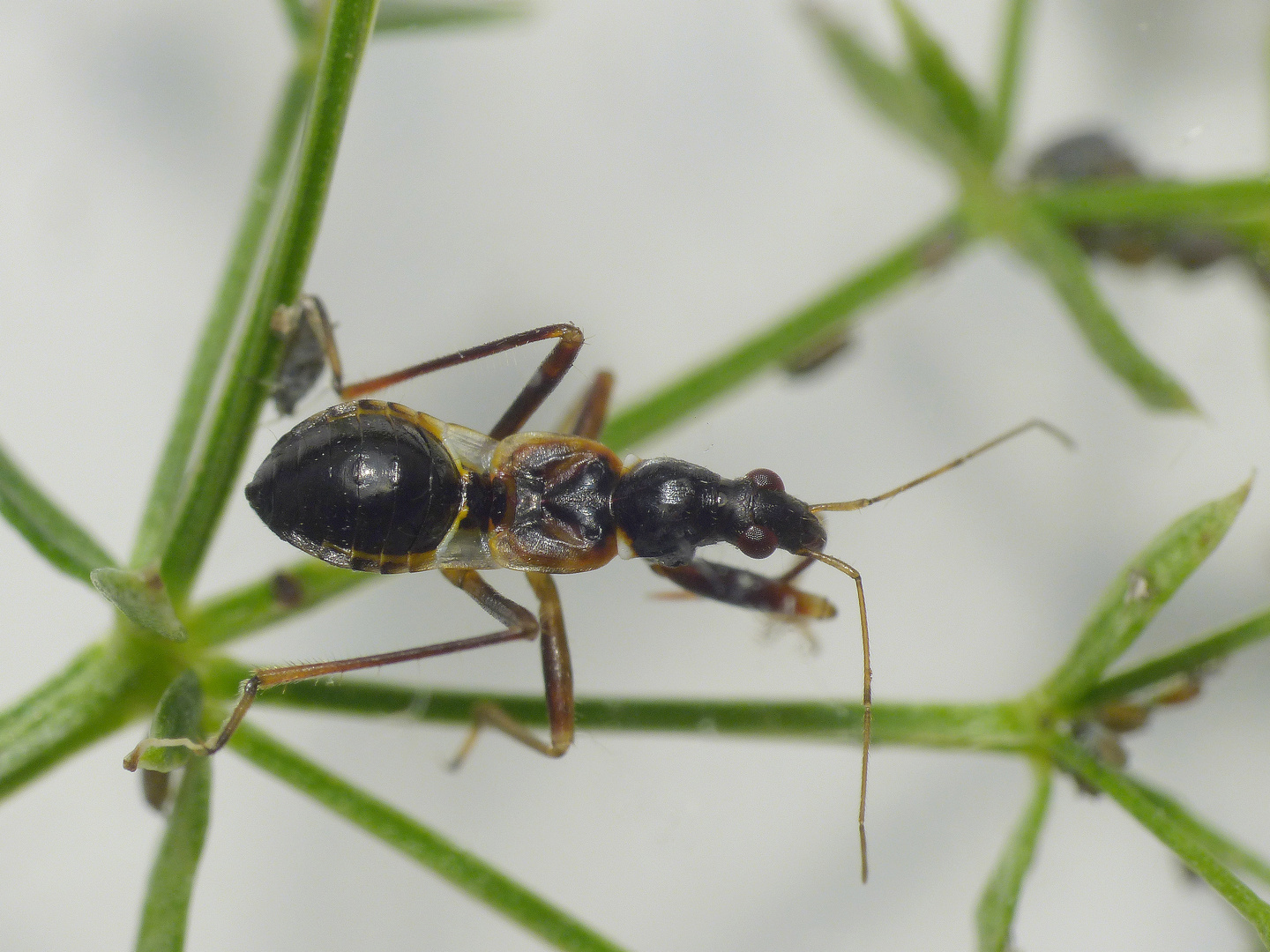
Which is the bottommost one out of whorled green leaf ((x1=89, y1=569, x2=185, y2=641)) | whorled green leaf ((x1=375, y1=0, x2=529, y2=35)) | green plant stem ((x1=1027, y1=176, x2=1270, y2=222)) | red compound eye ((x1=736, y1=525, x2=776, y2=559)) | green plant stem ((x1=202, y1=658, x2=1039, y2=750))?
green plant stem ((x1=202, y1=658, x2=1039, y2=750))

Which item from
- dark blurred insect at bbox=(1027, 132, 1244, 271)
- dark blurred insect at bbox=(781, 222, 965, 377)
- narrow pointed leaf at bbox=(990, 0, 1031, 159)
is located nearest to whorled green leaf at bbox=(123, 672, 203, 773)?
dark blurred insect at bbox=(781, 222, 965, 377)

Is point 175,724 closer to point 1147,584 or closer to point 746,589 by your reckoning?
point 746,589

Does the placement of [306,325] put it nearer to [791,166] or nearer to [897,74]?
[897,74]

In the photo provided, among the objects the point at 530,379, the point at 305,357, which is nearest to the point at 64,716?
the point at 305,357

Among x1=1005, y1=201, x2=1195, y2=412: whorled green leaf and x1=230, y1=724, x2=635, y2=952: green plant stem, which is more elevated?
x1=1005, y1=201, x2=1195, y2=412: whorled green leaf

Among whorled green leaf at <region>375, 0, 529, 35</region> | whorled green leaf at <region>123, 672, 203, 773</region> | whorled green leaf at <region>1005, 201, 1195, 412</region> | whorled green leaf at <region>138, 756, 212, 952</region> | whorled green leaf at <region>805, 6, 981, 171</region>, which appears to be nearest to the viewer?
whorled green leaf at <region>123, 672, 203, 773</region>

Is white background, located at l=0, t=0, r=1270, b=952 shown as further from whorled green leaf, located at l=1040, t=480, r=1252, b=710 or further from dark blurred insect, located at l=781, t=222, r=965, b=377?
whorled green leaf, located at l=1040, t=480, r=1252, b=710

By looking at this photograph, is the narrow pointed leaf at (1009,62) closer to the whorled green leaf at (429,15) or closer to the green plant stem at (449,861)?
the whorled green leaf at (429,15)

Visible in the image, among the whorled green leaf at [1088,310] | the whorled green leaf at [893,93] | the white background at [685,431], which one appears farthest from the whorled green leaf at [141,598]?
the whorled green leaf at [893,93]
